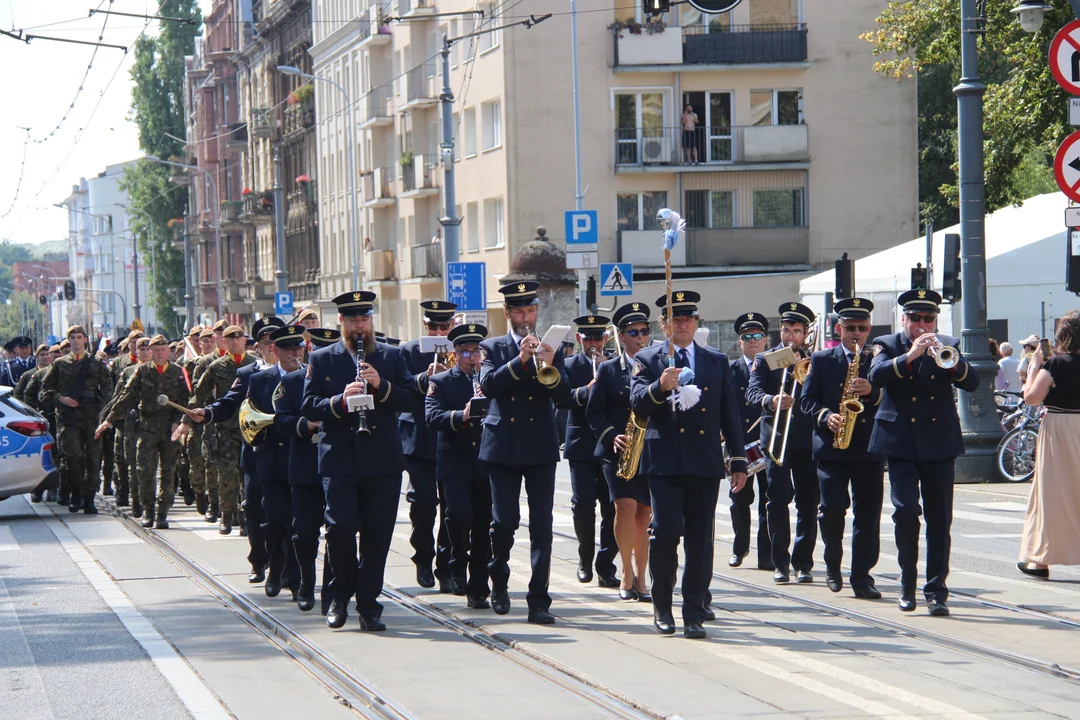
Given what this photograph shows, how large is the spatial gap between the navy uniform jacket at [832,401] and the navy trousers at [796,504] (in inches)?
32.0

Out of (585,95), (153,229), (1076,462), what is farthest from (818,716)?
(153,229)

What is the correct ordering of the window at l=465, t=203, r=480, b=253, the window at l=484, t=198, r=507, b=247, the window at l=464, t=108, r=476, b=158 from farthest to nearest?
the window at l=465, t=203, r=480, b=253 → the window at l=464, t=108, r=476, b=158 → the window at l=484, t=198, r=507, b=247

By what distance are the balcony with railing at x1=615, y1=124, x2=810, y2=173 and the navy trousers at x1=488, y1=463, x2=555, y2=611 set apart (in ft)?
121

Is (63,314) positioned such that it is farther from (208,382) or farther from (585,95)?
(208,382)

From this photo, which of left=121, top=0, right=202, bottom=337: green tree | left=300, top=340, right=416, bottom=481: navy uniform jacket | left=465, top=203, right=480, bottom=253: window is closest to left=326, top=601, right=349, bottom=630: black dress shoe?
left=300, top=340, right=416, bottom=481: navy uniform jacket

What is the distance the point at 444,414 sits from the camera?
35.5ft

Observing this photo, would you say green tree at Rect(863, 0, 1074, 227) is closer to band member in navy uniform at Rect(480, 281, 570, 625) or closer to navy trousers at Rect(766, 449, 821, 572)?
navy trousers at Rect(766, 449, 821, 572)

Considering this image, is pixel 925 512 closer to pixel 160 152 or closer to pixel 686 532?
pixel 686 532

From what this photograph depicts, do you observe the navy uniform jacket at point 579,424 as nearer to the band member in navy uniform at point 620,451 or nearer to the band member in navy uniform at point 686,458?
the band member in navy uniform at point 620,451

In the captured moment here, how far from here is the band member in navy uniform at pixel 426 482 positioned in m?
11.9

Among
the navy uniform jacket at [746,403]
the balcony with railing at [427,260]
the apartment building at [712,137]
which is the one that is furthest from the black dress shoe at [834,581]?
the balcony with railing at [427,260]

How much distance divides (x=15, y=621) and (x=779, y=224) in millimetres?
38485

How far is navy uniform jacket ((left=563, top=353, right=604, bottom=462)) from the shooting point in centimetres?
1158

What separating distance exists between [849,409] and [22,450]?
1092 centimetres
